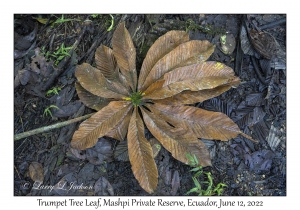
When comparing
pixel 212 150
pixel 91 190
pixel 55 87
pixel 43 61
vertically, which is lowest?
pixel 91 190

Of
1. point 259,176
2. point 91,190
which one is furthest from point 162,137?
point 259,176

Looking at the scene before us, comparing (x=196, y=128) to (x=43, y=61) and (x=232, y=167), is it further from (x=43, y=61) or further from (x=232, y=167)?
(x=43, y=61)

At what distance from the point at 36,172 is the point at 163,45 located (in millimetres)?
1427

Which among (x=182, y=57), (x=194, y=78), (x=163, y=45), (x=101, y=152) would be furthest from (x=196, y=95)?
(x=101, y=152)

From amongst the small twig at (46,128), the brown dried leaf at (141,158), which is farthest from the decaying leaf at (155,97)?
the small twig at (46,128)

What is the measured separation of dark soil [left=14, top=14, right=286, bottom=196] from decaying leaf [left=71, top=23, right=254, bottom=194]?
19cm

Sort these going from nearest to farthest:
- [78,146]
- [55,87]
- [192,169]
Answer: [78,146] → [192,169] → [55,87]

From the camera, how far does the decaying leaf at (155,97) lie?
1.97m

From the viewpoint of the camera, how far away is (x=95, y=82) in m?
2.04

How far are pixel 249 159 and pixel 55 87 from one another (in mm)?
1685

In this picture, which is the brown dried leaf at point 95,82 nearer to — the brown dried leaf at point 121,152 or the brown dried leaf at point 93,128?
the brown dried leaf at point 93,128

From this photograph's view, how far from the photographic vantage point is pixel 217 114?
79.0 inches

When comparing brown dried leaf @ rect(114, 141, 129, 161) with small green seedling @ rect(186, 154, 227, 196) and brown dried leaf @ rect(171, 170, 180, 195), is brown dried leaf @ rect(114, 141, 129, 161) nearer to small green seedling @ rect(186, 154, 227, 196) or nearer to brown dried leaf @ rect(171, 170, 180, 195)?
brown dried leaf @ rect(171, 170, 180, 195)

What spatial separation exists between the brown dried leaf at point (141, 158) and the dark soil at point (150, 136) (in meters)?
0.20
